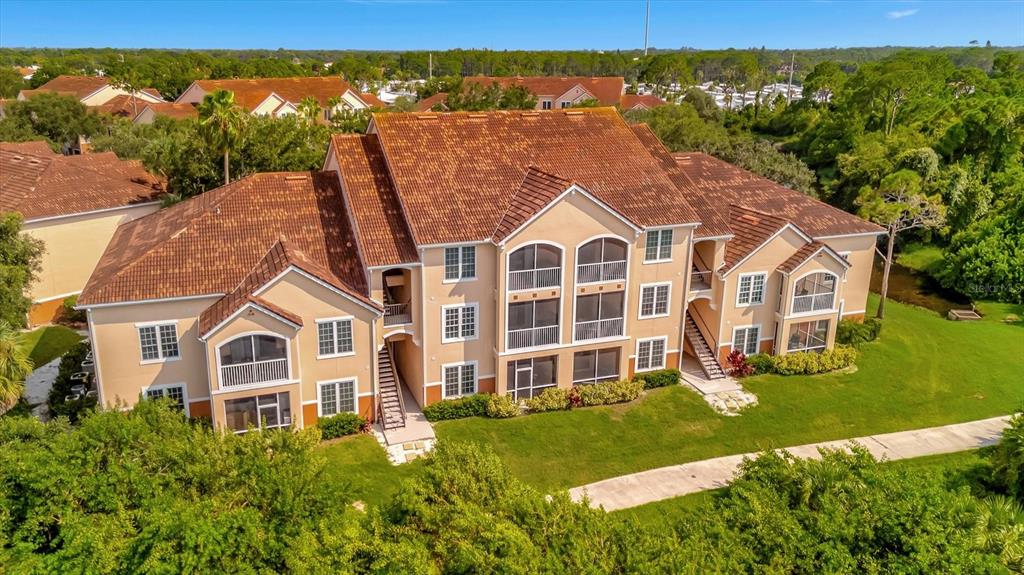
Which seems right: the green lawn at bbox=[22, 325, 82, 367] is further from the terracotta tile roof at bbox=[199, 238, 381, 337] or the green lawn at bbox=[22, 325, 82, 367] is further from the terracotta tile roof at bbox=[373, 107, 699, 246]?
the terracotta tile roof at bbox=[373, 107, 699, 246]

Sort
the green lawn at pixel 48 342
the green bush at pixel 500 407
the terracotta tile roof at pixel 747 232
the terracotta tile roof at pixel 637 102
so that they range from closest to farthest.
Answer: the green bush at pixel 500 407
the terracotta tile roof at pixel 747 232
the green lawn at pixel 48 342
the terracotta tile roof at pixel 637 102

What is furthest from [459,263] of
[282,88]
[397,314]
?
[282,88]

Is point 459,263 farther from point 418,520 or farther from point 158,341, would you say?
point 418,520

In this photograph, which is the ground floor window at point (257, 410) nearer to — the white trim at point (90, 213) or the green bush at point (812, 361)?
the white trim at point (90, 213)

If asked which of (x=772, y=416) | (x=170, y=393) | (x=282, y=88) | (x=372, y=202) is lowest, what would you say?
(x=772, y=416)

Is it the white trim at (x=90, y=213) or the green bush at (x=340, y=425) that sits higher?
the white trim at (x=90, y=213)

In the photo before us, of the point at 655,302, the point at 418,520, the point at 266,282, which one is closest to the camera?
the point at 418,520

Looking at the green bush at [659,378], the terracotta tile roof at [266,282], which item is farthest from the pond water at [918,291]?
the terracotta tile roof at [266,282]

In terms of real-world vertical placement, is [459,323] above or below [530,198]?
below
